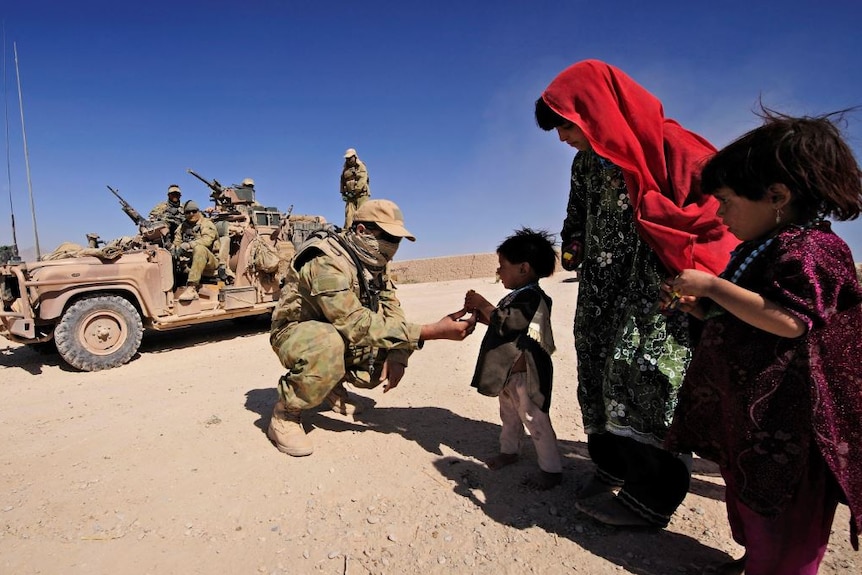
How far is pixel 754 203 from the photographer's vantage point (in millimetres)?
1448

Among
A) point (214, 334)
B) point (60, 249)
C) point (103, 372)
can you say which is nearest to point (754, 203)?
point (103, 372)

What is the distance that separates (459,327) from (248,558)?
1.54m

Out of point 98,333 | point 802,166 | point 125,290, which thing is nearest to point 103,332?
point 98,333

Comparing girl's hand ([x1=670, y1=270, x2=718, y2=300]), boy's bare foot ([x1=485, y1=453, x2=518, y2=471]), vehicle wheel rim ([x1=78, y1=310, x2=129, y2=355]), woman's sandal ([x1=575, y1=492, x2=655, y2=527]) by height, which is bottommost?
boy's bare foot ([x1=485, y1=453, x2=518, y2=471])

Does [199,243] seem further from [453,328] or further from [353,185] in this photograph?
Answer: [453,328]

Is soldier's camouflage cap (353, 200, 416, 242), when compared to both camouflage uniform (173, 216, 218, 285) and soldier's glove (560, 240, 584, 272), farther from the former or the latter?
camouflage uniform (173, 216, 218, 285)

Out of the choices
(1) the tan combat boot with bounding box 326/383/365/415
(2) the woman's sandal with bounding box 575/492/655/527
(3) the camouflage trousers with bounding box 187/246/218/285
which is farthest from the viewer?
(3) the camouflage trousers with bounding box 187/246/218/285

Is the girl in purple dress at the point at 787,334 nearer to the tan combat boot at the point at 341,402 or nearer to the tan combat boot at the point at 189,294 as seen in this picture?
the tan combat boot at the point at 341,402

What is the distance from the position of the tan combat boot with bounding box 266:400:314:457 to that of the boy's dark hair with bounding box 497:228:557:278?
5.82 feet

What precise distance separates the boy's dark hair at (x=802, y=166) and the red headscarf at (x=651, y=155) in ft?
1.22

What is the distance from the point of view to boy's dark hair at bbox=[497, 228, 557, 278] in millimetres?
2564

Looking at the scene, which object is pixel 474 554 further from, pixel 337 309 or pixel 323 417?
pixel 323 417

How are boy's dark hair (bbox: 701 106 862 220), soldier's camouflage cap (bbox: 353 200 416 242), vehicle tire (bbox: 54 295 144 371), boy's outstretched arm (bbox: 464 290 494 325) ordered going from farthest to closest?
vehicle tire (bbox: 54 295 144 371) < soldier's camouflage cap (bbox: 353 200 416 242) < boy's outstretched arm (bbox: 464 290 494 325) < boy's dark hair (bbox: 701 106 862 220)

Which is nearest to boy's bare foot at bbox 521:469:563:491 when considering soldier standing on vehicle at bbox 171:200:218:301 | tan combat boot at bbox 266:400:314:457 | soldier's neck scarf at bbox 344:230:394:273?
tan combat boot at bbox 266:400:314:457
